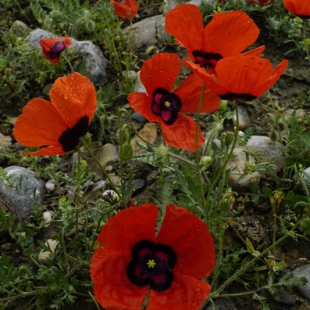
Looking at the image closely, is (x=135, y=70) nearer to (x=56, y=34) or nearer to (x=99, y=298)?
(x=56, y=34)

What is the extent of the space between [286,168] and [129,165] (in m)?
0.99

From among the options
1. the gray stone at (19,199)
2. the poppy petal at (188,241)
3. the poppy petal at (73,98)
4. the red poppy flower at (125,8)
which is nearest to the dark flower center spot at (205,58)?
the poppy petal at (73,98)

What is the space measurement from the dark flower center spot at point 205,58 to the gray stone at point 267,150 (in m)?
0.90

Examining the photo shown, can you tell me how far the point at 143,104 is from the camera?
8.00 ft

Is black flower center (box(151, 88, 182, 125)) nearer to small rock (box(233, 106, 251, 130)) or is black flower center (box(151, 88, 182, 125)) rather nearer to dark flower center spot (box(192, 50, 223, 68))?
dark flower center spot (box(192, 50, 223, 68))

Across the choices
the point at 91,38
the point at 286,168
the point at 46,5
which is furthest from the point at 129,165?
the point at 46,5

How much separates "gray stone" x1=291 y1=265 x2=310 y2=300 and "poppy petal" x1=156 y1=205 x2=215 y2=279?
2.71ft

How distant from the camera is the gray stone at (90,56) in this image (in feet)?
12.8

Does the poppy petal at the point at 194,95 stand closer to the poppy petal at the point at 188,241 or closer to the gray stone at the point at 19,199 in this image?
the poppy petal at the point at 188,241

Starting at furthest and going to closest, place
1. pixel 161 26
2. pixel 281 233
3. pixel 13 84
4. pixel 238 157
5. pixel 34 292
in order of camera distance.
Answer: pixel 161 26 → pixel 13 84 → pixel 238 157 → pixel 281 233 → pixel 34 292

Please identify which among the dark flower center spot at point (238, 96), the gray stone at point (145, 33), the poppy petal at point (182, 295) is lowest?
the gray stone at point (145, 33)

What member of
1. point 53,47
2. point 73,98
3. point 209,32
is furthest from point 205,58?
point 53,47

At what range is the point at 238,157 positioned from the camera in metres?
3.20

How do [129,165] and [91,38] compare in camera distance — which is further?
[91,38]
